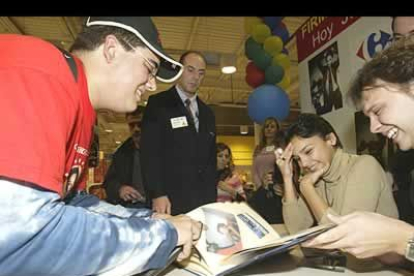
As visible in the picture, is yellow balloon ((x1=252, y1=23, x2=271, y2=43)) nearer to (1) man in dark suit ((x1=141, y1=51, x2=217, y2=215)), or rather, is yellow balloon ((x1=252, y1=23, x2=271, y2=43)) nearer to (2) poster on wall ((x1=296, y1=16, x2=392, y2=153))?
Result: (2) poster on wall ((x1=296, y1=16, x2=392, y2=153))

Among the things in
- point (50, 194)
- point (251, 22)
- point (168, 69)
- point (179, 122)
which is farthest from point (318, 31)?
point (50, 194)

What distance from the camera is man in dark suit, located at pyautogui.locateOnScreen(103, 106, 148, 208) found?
2.10 m

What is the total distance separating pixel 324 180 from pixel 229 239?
0.73m

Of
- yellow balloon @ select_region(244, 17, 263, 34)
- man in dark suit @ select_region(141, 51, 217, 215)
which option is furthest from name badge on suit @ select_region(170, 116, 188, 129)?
yellow balloon @ select_region(244, 17, 263, 34)

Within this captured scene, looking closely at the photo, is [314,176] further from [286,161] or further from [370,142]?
Result: [370,142]

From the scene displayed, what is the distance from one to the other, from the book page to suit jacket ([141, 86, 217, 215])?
0.99 m

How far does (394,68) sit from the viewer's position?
895 mm

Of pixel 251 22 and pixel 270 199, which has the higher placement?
pixel 251 22

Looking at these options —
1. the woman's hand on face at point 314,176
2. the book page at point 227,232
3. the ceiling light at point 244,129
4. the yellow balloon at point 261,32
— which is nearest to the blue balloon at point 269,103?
the yellow balloon at point 261,32

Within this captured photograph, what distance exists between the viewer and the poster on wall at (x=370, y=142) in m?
1.80

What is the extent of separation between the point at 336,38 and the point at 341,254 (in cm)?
167
